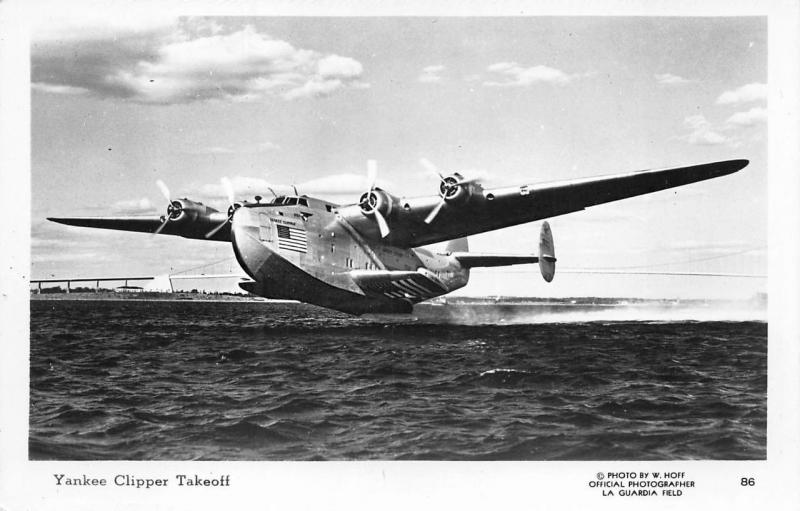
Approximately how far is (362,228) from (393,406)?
7.04 m

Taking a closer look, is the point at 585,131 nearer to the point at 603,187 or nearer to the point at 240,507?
the point at 603,187

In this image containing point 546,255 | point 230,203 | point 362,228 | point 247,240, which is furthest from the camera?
point 546,255

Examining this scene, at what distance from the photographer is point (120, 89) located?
848cm

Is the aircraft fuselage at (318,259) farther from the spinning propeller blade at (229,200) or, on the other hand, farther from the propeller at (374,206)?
the propeller at (374,206)

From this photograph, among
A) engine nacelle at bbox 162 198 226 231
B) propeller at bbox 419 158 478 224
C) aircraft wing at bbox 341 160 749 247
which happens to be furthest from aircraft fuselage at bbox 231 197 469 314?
propeller at bbox 419 158 478 224

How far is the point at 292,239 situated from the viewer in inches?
496

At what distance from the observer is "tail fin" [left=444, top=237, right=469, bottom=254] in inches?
731

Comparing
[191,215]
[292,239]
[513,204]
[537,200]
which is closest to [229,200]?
[292,239]

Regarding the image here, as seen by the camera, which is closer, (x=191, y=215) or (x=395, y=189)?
(x=395, y=189)

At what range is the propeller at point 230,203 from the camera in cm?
1026

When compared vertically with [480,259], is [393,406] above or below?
below

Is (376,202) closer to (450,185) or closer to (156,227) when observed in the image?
(450,185)

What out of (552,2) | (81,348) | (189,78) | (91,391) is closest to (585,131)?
(552,2)

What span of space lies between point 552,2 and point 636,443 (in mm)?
5976
